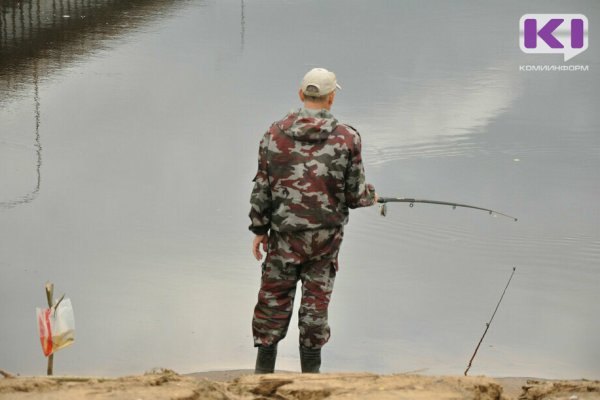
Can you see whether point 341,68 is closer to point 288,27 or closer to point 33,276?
point 288,27

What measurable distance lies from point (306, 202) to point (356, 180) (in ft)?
0.82

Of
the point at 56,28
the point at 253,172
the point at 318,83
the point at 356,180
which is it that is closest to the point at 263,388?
the point at 356,180

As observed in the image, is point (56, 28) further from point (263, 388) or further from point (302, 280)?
point (263, 388)

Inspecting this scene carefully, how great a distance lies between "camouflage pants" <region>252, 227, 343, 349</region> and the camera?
6.49m

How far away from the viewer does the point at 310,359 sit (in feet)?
21.9

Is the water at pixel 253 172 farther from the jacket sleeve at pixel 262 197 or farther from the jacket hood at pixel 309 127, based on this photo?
the jacket hood at pixel 309 127

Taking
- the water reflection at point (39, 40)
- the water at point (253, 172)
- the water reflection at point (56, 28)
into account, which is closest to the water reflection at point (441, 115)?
the water at point (253, 172)

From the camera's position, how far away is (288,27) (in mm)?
15883

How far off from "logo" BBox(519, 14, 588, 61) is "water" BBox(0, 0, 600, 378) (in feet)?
0.64

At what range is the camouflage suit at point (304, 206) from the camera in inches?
251

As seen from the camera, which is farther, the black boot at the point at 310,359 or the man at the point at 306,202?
the black boot at the point at 310,359

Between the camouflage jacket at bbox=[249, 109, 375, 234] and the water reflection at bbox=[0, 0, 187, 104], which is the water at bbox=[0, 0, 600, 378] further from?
the camouflage jacket at bbox=[249, 109, 375, 234]

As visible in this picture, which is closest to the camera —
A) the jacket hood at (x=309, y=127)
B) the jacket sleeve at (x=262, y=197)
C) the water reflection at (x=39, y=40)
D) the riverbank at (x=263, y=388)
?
the riverbank at (x=263, y=388)

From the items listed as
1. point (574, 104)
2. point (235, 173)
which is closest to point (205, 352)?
point (235, 173)
